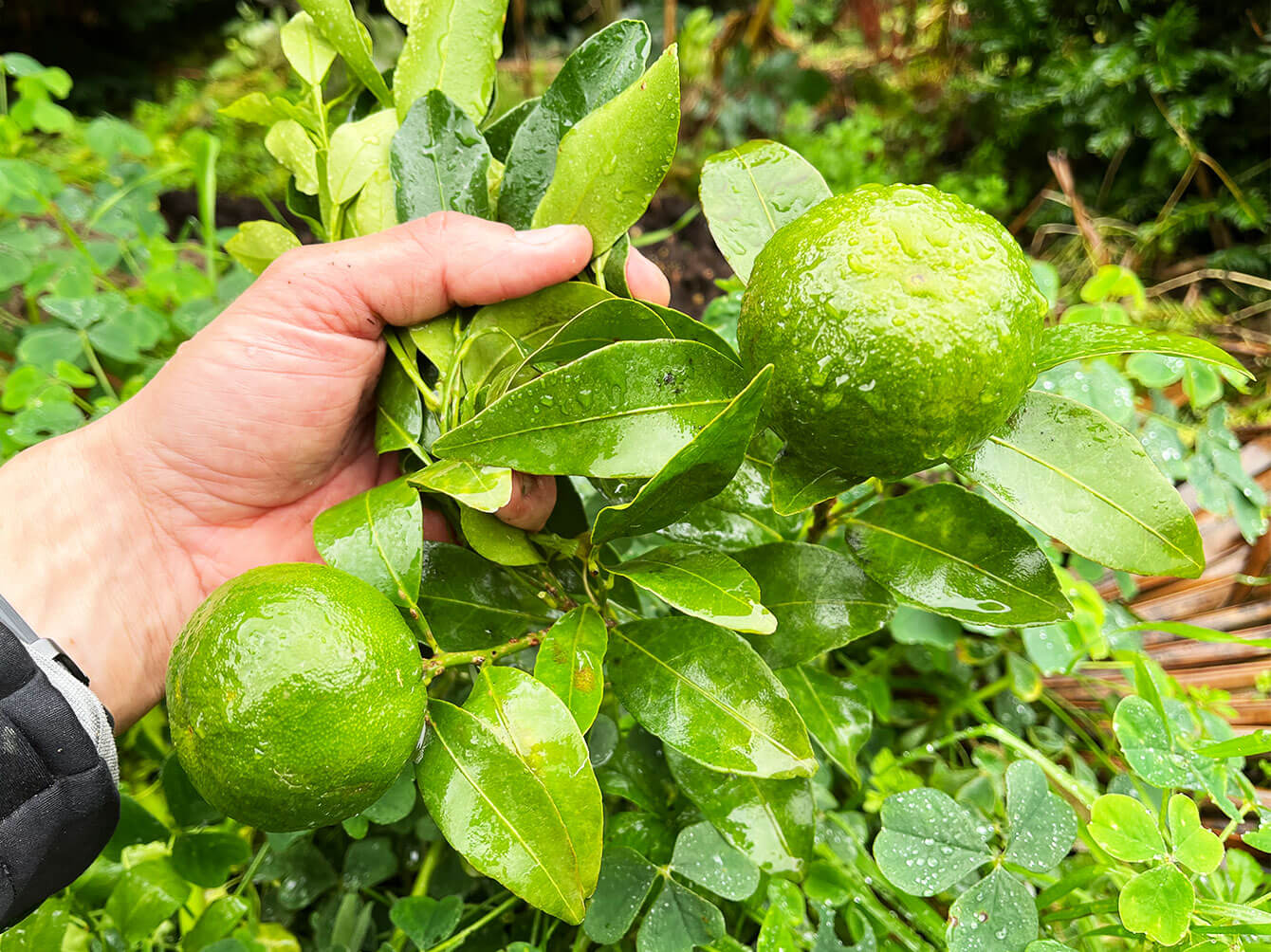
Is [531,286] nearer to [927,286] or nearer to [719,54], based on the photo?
[927,286]

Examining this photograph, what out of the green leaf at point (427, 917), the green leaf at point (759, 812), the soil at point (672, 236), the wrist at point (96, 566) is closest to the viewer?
the green leaf at point (759, 812)

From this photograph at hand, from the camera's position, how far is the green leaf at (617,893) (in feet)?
2.67

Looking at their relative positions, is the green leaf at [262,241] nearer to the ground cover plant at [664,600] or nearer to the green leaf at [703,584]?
the ground cover plant at [664,600]

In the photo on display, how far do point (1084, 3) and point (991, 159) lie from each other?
42 centimetres

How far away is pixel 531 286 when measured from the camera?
783mm

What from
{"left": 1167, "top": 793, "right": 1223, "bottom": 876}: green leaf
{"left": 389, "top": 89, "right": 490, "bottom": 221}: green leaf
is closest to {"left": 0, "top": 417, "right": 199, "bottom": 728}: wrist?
{"left": 389, "top": 89, "right": 490, "bottom": 221}: green leaf

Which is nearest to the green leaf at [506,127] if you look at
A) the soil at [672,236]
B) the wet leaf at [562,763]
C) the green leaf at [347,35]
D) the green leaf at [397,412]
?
the green leaf at [347,35]

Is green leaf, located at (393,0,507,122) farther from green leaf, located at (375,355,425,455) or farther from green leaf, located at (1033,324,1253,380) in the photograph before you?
green leaf, located at (1033,324,1253,380)

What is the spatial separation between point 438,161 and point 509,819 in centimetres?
60

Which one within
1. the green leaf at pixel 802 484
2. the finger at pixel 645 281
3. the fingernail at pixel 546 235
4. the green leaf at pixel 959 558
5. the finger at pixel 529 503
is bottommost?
the green leaf at pixel 959 558

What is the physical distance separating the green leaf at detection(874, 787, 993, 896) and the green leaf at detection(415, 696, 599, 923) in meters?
0.33

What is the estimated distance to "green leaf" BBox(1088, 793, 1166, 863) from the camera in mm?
688

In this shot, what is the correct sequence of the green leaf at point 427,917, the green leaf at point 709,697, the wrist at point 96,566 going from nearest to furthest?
the green leaf at point 709,697
the green leaf at point 427,917
the wrist at point 96,566

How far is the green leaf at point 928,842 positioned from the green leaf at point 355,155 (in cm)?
82
